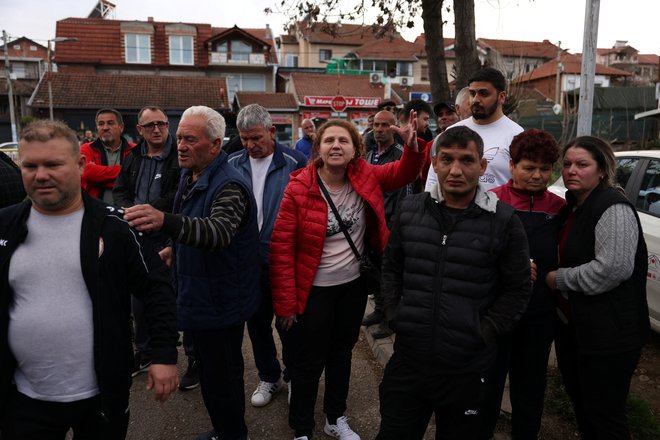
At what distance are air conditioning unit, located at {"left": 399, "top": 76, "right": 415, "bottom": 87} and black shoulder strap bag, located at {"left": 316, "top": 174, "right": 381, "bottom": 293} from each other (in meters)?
43.6

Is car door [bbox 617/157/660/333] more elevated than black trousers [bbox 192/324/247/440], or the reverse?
car door [bbox 617/157/660/333]

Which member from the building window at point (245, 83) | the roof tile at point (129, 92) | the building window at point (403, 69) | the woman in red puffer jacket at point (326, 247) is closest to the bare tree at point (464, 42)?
the woman in red puffer jacket at point (326, 247)

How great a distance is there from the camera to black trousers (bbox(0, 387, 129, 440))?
1.95 m

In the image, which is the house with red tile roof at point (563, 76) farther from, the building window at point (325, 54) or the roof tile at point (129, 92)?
the roof tile at point (129, 92)

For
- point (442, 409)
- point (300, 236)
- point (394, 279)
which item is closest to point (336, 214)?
point (300, 236)

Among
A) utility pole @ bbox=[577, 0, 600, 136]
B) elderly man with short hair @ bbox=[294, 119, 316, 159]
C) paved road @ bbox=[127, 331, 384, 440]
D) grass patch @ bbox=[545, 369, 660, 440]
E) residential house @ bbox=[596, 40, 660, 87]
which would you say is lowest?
paved road @ bbox=[127, 331, 384, 440]

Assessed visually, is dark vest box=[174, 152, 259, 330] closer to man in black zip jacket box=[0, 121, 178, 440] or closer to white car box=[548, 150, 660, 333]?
man in black zip jacket box=[0, 121, 178, 440]

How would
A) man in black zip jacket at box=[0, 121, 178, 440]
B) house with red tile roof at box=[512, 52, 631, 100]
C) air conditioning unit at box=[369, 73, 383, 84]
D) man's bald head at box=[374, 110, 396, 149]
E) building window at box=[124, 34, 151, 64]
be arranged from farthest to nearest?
house with red tile roof at box=[512, 52, 631, 100] < building window at box=[124, 34, 151, 64] < air conditioning unit at box=[369, 73, 383, 84] < man's bald head at box=[374, 110, 396, 149] < man in black zip jacket at box=[0, 121, 178, 440]

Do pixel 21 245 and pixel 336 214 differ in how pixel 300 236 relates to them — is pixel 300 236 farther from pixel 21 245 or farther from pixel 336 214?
pixel 21 245

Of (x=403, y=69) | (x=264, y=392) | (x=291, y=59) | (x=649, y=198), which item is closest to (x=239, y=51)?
(x=291, y=59)

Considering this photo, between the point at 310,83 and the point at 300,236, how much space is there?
3613 centimetres

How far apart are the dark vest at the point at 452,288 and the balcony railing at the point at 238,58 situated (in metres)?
41.0

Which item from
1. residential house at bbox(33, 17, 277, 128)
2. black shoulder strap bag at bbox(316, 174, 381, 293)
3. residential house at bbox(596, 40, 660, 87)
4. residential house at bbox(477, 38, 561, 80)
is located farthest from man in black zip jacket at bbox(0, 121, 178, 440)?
residential house at bbox(596, 40, 660, 87)

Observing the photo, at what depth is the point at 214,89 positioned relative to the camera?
3384cm
